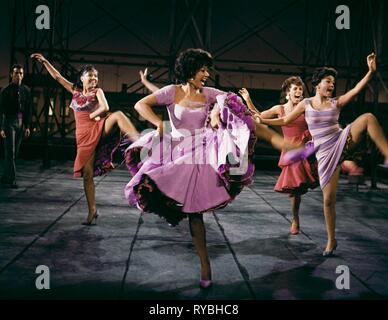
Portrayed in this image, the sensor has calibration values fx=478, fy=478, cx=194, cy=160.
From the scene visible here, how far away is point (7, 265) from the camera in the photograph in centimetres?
351

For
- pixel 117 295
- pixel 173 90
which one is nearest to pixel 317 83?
Answer: pixel 173 90

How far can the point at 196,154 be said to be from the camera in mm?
3324

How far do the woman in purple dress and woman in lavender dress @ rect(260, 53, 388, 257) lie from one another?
2.92 feet

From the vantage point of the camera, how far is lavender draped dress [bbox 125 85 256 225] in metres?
3.26

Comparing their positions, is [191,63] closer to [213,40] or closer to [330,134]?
[330,134]

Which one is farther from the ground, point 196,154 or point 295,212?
point 196,154

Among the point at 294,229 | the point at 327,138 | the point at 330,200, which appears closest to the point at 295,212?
the point at 294,229

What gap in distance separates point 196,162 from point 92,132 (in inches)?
84.8

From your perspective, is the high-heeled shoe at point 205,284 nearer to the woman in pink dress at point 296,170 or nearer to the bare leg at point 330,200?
the bare leg at point 330,200

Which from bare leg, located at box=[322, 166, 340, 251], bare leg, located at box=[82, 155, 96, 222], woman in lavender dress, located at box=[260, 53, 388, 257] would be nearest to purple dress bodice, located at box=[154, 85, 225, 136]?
woman in lavender dress, located at box=[260, 53, 388, 257]

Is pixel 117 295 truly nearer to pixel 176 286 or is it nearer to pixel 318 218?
pixel 176 286

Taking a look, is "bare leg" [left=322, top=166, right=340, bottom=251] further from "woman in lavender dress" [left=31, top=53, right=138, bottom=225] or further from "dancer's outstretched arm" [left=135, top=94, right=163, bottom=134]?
"woman in lavender dress" [left=31, top=53, right=138, bottom=225]

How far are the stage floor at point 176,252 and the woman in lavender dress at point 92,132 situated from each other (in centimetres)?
53
